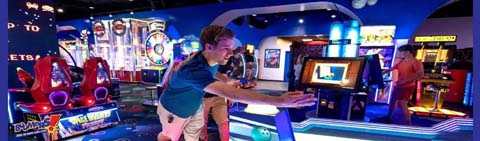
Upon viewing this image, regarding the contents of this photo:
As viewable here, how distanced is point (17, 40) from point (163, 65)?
5.86 m

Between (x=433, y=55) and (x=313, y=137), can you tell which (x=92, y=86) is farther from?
(x=433, y=55)

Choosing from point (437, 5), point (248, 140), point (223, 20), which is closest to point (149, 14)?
point (223, 20)

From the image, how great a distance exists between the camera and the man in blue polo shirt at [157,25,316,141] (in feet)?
3.84

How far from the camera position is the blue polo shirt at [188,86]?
4.36 feet

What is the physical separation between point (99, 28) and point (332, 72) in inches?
382

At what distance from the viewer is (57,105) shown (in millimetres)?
3561

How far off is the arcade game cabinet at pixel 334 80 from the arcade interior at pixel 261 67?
0.01m

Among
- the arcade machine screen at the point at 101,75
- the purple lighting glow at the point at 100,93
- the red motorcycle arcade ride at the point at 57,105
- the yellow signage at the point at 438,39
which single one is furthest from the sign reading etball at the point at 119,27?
the yellow signage at the point at 438,39

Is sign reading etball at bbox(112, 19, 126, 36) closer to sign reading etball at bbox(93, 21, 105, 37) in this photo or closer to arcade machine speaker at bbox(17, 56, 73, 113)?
sign reading etball at bbox(93, 21, 105, 37)

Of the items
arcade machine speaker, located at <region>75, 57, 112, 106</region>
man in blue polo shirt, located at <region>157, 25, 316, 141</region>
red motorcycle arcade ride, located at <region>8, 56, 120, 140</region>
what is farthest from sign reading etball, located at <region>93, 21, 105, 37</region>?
man in blue polo shirt, located at <region>157, 25, 316, 141</region>

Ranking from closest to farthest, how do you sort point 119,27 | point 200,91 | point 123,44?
point 200,91
point 119,27
point 123,44

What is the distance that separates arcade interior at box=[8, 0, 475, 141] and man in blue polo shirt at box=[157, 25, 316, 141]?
0.25m

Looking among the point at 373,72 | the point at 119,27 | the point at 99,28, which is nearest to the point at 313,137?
the point at 373,72

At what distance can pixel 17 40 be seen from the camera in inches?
166
